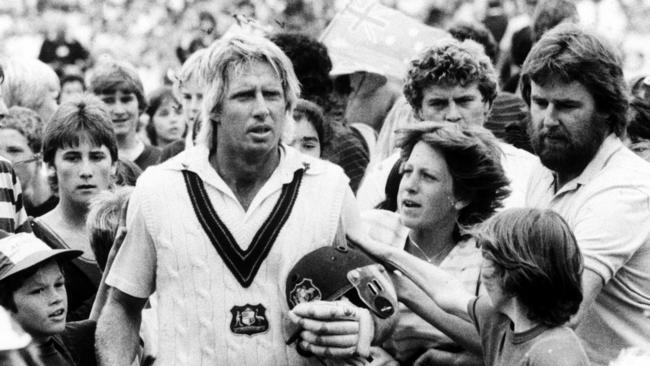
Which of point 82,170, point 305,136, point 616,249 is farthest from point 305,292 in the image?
point 305,136

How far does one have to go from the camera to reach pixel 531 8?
14.0m

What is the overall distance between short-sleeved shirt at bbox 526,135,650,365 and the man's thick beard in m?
0.10

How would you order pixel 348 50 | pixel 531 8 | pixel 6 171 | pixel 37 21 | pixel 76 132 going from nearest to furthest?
pixel 6 171 → pixel 76 132 → pixel 348 50 → pixel 531 8 → pixel 37 21

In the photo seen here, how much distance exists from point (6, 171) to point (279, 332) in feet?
5.95

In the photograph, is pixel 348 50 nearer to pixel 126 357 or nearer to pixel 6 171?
pixel 6 171

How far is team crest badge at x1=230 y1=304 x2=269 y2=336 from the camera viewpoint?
5.16m

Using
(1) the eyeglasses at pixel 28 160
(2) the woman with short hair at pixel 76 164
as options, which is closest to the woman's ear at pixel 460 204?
(2) the woman with short hair at pixel 76 164

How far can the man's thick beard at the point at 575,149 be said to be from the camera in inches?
222

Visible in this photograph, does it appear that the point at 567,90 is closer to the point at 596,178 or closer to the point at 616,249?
the point at 596,178

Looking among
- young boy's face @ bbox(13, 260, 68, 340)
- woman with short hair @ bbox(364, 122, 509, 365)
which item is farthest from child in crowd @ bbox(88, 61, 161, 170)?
young boy's face @ bbox(13, 260, 68, 340)

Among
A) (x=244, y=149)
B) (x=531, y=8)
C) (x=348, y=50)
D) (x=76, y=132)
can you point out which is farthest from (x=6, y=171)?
(x=531, y=8)

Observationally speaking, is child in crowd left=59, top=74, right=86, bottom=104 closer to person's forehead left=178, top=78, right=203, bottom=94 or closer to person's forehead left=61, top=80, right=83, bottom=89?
person's forehead left=61, top=80, right=83, bottom=89

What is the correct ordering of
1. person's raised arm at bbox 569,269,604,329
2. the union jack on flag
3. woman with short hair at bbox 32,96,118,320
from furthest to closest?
the union jack on flag, woman with short hair at bbox 32,96,118,320, person's raised arm at bbox 569,269,604,329

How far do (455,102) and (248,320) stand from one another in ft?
7.65
